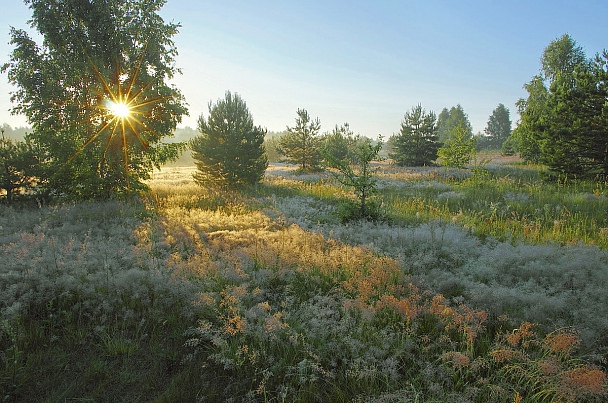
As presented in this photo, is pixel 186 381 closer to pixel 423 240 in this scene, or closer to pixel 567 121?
pixel 423 240

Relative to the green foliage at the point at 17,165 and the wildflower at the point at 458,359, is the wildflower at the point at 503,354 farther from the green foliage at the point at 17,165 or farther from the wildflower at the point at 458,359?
the green foliage at the point at 17,165

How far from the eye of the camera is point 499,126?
2751 inches

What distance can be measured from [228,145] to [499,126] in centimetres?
7420

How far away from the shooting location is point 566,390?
2.56 meters

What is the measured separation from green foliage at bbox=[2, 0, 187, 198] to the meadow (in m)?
5.30

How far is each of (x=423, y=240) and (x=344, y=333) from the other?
3.85 m

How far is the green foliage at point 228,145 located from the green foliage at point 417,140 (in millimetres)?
16691

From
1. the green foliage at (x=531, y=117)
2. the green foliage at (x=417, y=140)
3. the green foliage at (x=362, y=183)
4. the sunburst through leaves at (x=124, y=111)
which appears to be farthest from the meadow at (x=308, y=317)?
the green foliage at (x=417, y=140)

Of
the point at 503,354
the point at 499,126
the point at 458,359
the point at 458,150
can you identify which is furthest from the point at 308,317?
the point at 499,126

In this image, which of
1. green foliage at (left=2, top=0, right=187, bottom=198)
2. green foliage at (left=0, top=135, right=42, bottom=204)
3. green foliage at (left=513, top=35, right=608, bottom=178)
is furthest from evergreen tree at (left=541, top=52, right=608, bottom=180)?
green foliage at (left=0, top=135, right=42, bottom=204)

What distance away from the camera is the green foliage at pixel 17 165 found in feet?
35.4

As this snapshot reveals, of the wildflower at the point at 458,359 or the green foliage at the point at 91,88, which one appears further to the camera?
the green foliage at the point at 91,88

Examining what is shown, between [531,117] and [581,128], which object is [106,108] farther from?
[531,117]

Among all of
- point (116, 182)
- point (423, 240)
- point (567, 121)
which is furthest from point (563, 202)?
point (116, 182)
